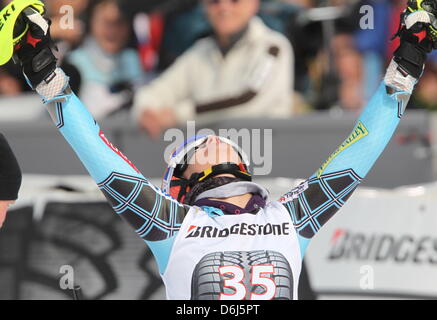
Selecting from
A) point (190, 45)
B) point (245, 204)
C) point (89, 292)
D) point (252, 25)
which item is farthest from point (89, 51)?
point (245, 204)

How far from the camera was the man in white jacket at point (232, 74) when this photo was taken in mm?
7426

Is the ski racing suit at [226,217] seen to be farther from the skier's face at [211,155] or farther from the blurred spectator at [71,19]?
the blurred spectator at [71,19]

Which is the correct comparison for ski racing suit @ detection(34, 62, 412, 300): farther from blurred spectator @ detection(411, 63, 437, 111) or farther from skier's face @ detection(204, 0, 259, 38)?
blurred spectator @ detection(411, 63, 437, 111)

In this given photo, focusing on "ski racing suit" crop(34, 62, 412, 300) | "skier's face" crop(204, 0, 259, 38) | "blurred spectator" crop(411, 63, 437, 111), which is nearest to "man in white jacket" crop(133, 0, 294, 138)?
"skier's face" crop(204, 0, 259, 38)

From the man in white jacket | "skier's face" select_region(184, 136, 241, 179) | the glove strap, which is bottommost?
the man in white jacket

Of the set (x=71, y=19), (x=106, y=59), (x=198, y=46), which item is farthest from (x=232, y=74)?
(x=71, y=19)

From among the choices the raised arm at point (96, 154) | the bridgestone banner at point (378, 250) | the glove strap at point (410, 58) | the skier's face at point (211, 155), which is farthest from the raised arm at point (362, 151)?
the bridgestone banner at point (378, 250)

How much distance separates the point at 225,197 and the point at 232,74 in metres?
3.59

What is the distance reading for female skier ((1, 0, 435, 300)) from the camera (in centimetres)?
379

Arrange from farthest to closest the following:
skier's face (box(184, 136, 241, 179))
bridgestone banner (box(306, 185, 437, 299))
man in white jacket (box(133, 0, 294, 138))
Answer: man in white jacket (box(133, 0, 294, 138))
bridgestone banner (box(306, 185, 437, 299))
skier's face (box(184, 136, 241, 179))

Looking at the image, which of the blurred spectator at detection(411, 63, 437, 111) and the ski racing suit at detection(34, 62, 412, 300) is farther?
the blurred spectator at detection(411, 63, 437, 111)

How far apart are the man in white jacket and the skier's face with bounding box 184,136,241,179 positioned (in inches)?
118

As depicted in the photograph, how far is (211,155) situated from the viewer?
4.24 metres

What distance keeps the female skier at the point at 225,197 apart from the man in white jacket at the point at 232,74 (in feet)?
10.5
